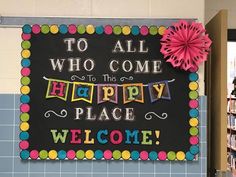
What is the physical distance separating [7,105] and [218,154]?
1.50m

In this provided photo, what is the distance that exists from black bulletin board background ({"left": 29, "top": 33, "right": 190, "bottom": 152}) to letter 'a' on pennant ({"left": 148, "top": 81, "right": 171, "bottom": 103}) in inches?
1.1

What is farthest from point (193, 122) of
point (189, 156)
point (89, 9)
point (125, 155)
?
point (89, 9)

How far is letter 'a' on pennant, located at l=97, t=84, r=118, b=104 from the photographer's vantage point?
2.43 meters

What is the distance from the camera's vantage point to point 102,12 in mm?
2475

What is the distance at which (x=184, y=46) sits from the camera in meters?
2.40

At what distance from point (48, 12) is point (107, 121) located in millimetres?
859

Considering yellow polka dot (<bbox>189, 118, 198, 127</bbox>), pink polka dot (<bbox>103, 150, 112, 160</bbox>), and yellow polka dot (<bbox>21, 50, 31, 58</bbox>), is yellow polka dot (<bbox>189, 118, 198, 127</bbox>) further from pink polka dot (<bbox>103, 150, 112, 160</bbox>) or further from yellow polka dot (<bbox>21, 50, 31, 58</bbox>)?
yellow polka dot (<bbox>21, 50, 31, 58</bbox>)

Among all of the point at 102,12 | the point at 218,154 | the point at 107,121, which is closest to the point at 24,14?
the point at 102,12

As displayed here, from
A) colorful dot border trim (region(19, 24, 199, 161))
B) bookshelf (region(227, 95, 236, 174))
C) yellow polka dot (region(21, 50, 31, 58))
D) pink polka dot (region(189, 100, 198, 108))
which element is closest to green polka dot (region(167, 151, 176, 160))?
colorful dot border trim (region(19, 24, 199, 161))

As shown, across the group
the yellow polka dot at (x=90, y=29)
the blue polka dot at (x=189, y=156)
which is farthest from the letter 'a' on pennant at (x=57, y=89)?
the blue polka dot at (x=189, y=156)

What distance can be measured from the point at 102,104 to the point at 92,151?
325mm

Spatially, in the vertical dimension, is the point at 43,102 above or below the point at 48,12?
below

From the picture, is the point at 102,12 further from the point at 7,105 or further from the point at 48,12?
the point at 7,105

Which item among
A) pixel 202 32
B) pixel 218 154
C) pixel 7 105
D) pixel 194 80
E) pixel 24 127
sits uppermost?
pixel 202 32
